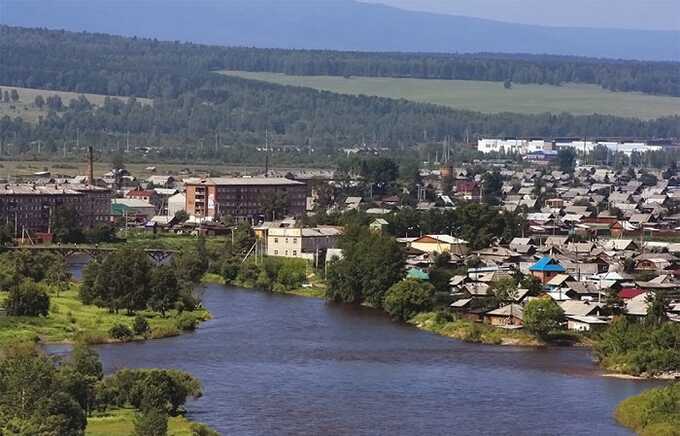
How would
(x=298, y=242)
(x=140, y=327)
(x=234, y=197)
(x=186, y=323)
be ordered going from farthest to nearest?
(x=234, y=197)
(x=298, y=242)
(x=186, y=323)
(x=140, y=327)

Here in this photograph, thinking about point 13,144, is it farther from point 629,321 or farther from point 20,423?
point 20,423

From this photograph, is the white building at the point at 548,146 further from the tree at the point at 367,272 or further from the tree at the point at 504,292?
the tree at the point at 504,292

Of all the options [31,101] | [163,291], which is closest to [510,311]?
[163,291]

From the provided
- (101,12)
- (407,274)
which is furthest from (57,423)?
(101,12)

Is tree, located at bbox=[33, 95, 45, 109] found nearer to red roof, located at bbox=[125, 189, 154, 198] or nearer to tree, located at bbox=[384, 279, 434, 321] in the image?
red roof, located at bbox=[125, 189, 154, 198]

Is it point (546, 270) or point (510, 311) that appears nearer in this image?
point (510, 311)

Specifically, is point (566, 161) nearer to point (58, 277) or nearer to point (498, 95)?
point (498, 95)

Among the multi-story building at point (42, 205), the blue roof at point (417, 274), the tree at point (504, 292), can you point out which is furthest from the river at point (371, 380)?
Answer: the multi-story building at point (42, 205)

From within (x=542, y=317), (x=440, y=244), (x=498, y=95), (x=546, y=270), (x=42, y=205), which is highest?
(x=542, y=317)
